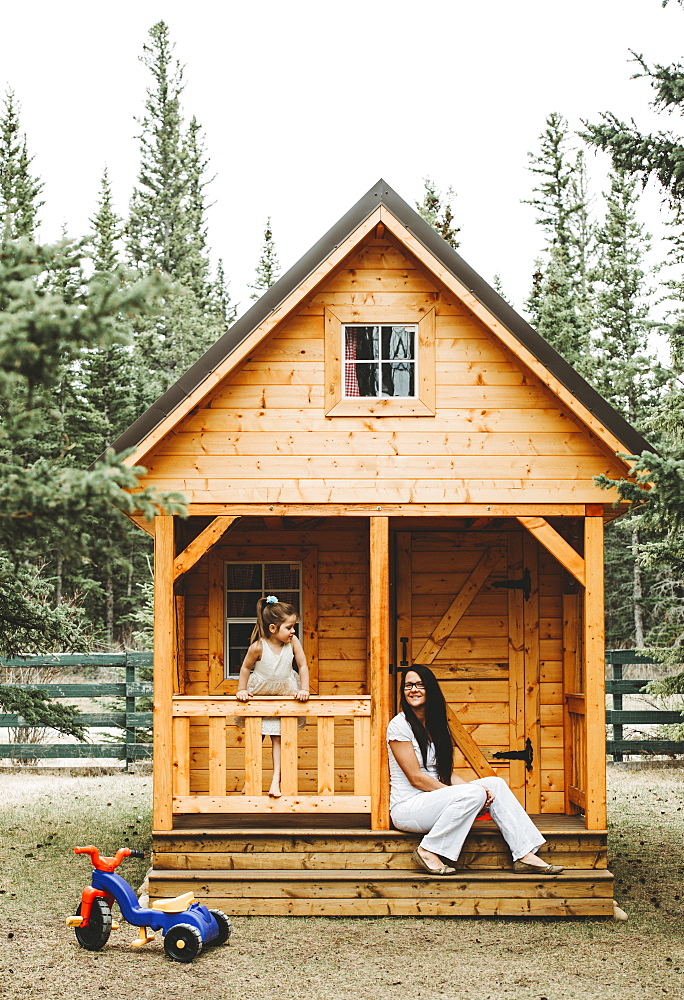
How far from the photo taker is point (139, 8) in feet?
128

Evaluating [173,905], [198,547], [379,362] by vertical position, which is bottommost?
[173,905]

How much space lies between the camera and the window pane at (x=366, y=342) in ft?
30.9

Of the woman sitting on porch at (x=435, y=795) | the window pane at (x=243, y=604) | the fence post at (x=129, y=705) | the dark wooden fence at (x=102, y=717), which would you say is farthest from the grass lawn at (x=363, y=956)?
the fence post at (x=129, y=705)

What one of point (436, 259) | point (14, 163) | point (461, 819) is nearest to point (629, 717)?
point (461, 819)

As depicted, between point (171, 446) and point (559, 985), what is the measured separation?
4912 mm

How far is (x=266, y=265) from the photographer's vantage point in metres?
39.6

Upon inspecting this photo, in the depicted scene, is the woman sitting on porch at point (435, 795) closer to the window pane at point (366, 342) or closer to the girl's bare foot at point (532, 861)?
the girl's bare foot at point (532, 861)

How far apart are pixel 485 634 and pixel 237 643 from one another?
239cm

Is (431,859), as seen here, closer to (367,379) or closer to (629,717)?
(367,379)

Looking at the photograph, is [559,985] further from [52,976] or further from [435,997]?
[52,976]

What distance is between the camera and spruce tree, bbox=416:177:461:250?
3170cm

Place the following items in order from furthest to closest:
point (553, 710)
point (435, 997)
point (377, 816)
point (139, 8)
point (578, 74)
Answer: point (139, 8) → point (578, 74) → point (553, 710) → point (377, 816) → point (435, 997)

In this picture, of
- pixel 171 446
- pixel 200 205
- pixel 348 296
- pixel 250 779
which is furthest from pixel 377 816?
pixel 200 205

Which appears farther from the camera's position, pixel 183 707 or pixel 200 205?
pixel 200 205
